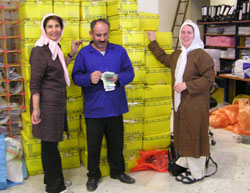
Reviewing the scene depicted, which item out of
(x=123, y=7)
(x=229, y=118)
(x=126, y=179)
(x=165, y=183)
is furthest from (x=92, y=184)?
(x=229, y=118)

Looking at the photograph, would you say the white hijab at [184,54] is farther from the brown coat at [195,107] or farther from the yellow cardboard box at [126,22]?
the yellow cardboard box at [126,22]

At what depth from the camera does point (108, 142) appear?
2.67m

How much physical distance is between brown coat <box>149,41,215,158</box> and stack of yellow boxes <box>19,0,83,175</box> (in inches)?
36.8

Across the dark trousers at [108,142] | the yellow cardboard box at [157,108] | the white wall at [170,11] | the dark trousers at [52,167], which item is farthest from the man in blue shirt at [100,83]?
the white wall at [170,11]

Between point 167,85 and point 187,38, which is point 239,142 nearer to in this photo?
point 167,85

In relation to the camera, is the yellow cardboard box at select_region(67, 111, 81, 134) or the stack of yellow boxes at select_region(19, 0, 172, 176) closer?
the stack of yellow boxes at select_region(19, 0, 172, 176)

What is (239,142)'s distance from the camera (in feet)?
12.0

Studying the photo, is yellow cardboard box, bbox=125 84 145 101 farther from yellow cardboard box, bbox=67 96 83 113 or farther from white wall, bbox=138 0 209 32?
white wall, bbox=138 0 209 32

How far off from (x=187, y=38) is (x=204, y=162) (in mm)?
1060

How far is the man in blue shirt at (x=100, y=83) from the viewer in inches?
93.9

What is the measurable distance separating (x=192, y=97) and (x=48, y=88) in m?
1.14

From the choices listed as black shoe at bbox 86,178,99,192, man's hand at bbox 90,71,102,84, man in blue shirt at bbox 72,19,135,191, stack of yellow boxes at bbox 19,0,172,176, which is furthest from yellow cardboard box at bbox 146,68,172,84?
black shoe at bbox 86,178,99,192

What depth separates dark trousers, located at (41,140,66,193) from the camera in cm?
234

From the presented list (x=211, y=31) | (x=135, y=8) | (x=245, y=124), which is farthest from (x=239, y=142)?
(x=211, y=31)
